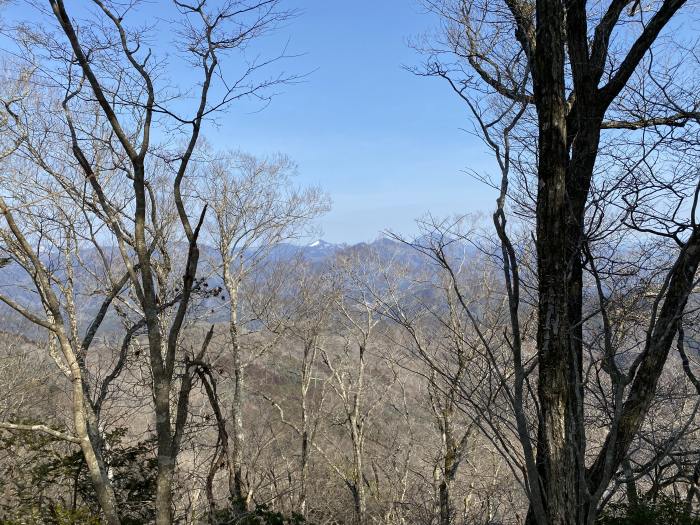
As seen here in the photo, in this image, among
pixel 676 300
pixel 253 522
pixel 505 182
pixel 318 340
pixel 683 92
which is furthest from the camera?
pixel 318 340

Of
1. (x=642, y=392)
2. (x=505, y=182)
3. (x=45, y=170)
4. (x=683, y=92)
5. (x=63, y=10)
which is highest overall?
(x=45, y=170)

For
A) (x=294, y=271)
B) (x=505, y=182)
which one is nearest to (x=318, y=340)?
(x=294, y=271)

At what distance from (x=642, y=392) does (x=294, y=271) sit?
938 centimetres

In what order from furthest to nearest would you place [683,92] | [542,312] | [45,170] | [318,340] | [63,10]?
[318,340]
[45,170]
[683,92]
[63,10]
[542,312]

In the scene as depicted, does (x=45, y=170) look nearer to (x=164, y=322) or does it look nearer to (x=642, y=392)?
(x=164, y=322)

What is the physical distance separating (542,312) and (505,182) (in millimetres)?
792

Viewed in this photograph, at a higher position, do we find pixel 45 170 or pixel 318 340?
pixel 45 170

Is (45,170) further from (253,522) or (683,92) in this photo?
(683,92)

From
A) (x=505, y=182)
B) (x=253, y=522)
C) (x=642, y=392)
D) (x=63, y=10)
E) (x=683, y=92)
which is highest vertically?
(x=63, y=10)

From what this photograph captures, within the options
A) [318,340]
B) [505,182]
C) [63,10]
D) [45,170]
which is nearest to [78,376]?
[63,10]

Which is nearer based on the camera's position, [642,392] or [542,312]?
[542,312]

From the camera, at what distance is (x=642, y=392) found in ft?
10.4

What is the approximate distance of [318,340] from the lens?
12461 millimetres

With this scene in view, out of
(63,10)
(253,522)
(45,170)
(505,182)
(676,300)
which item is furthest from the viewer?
(45,170)
